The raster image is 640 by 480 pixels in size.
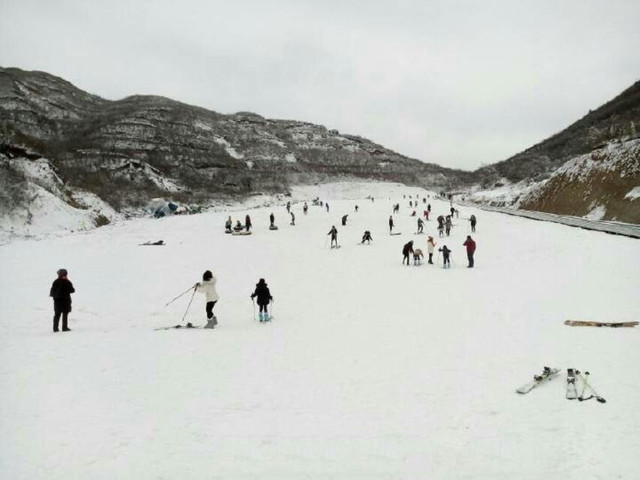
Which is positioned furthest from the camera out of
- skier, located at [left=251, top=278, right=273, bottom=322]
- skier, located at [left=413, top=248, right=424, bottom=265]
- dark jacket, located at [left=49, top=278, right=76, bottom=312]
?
skier, located at [left=413, top=248, right=424, bottom=265]

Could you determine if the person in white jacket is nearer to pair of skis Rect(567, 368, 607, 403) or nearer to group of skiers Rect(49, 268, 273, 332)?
group of skiers Rect(49, 268, 273, 332)

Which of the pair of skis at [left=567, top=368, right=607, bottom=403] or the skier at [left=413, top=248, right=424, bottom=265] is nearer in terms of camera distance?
the pair of skis at [left=567, top=368, right=607, bottom=403]

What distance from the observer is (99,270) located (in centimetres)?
2447

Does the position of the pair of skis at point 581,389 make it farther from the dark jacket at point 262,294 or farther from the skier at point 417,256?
the skier at point 417,256

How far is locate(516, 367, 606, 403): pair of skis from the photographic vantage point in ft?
23.1

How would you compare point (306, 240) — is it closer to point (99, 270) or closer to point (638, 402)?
point (99, 270)

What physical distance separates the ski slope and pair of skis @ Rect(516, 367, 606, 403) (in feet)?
0.47

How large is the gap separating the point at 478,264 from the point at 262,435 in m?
19.1

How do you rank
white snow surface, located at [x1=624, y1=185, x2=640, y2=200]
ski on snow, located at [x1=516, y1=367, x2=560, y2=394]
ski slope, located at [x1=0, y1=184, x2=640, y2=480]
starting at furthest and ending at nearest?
white snow surface, located at [x1=624, y1=185, x2=640, y2=200], ski on snow, located at [x1=516, y1=367, x2=560, y2=394], ski slope, located at [x1=0, y1=184, x2=640, y2=480]

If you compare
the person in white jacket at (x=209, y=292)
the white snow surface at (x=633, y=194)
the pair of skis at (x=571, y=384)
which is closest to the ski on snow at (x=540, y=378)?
the pair of skis at (x=571, y=384)

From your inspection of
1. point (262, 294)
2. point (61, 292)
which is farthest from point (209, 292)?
point (61, 292)

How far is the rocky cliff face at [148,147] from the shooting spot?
3939 inches

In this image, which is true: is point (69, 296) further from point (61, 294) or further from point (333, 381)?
point (333, 381)

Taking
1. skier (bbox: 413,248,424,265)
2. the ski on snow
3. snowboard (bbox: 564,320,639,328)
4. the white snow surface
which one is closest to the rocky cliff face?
skier (bbox: 413,248,424,265)
